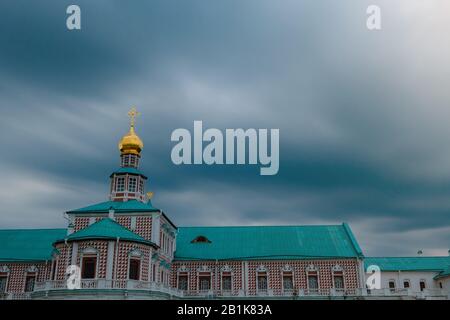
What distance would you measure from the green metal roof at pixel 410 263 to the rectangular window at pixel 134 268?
38.5 meters

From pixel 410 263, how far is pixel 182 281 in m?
34.8

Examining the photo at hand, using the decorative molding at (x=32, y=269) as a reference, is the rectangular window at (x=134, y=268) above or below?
below

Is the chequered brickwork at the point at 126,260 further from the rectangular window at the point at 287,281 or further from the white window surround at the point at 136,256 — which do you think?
the rectangular window at the point at 287,281

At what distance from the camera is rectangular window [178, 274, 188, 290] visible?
44.7 meters

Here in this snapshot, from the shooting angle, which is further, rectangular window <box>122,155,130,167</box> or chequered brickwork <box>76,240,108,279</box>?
rectangular window <box>122,155,130,167</box>

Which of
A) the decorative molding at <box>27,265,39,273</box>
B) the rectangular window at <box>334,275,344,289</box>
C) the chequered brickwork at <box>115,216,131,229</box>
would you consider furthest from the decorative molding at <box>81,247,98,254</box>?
the rectangular window at <box>334,275,344,289</box>

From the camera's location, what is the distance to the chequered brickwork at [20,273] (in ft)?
137

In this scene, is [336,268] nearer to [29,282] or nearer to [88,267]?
[88,267]

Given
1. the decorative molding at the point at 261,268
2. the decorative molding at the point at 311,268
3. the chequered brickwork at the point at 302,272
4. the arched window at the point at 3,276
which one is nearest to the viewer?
the arched window at the point at 3,276

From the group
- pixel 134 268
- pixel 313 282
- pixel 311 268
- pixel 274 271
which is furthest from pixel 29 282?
pixel 313 282

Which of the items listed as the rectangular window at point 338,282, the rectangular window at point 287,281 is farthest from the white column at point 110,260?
the rectangular window at point 338,282

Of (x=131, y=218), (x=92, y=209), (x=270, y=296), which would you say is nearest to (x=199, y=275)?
(x=270, y=296)

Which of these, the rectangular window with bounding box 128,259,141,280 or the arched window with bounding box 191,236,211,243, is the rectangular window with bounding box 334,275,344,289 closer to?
the arched window with bounding box 191,236,211,243

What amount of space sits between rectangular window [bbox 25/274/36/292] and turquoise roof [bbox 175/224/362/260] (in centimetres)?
1458
